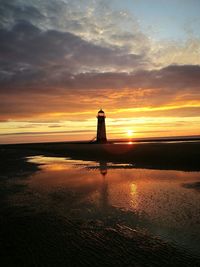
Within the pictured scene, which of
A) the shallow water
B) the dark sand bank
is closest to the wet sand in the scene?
the shallow water

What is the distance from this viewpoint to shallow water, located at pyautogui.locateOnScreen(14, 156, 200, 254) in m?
8.95

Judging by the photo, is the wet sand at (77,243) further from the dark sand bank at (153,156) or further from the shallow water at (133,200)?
the dark sand bank at (153,156)

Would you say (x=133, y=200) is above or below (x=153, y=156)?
below

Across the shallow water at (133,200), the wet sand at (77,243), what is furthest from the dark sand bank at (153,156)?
the wet sand at (77,243)

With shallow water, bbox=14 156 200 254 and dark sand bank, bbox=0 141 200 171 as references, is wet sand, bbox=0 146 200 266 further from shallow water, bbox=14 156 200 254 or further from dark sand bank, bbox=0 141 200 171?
dark sand bank, bbox=0 141 200 171

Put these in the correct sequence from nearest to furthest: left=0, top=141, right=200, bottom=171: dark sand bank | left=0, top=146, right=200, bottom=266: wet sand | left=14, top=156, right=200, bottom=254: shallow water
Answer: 1. left=0, top=146, right=200, bottom=266: wet sand
2. left=14, top=156, right=200, bottom=254: shallow water
3. left=0, top=141, right=200, bottom=171: dark sand bank

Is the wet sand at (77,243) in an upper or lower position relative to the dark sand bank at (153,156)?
lower

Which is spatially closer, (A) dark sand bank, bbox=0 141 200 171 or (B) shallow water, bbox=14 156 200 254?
(B) shallow water, bbox=14 156 200 254

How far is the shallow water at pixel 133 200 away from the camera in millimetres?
A: 8953

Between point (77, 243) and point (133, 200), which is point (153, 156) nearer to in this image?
point (133, 200)

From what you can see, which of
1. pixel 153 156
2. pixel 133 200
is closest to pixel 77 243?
pixel 133 200

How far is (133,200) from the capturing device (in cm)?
1253

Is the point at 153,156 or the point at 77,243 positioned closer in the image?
the point at 77,243

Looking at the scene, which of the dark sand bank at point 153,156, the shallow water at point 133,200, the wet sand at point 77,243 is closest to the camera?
the wet sand at point 77,243
